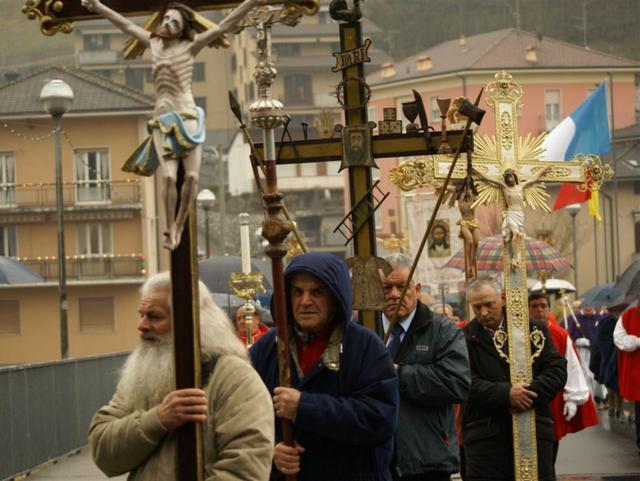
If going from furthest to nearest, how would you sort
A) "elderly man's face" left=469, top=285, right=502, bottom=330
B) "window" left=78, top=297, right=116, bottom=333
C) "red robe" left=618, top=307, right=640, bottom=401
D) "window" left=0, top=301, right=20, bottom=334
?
"window" left=78, top=297, right=116, bottom=333, "window" left=0, top=301, right=20, bottom=334, "red robe" left=618, top=307, right=640, bottom=401, "elderly man's face" left=469, top=285, right=502, bottom=330

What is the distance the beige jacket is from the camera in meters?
6.14

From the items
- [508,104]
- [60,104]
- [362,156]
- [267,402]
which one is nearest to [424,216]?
[60,104]

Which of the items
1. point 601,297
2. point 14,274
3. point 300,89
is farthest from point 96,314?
point 14,274

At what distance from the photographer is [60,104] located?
23.2 meters

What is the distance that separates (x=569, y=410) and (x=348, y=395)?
20.1 ft

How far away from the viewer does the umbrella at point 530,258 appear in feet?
62.6

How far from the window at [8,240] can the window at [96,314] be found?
3.61 metres

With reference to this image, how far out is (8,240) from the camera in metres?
79.2

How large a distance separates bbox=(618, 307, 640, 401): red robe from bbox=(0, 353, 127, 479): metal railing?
6.02 m

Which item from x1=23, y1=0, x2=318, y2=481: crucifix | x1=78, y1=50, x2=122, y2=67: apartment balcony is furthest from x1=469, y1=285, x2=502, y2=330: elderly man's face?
x1=78, y1=50, x2=122, y2=67: apartment balcony

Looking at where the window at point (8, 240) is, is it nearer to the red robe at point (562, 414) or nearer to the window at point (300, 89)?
the window at point (300, 89)

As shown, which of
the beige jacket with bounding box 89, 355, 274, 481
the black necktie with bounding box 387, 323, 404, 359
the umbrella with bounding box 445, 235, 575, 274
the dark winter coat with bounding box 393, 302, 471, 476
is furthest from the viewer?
the umbrella with bounding box 445, 235, 575, 274

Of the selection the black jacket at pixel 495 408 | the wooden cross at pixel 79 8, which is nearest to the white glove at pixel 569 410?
the black jacket at pixel 495 408

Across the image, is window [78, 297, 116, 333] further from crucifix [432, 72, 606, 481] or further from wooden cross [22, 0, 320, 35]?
wooden cross [22, 0, 320, 35]
